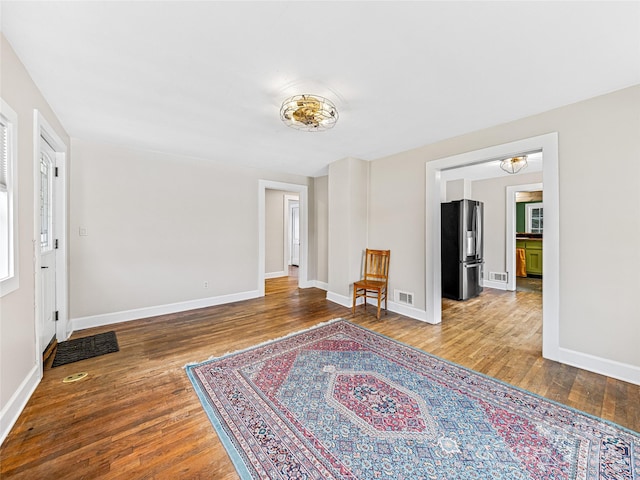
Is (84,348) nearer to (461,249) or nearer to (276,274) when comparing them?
(276,274)

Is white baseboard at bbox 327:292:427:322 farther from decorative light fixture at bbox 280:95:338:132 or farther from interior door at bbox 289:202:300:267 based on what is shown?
interior door at bbox 289:202:300:267

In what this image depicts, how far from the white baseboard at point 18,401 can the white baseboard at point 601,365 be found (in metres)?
4.30

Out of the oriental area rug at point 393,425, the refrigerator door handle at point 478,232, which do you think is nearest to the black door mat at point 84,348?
the oriental area rug at point 393,425

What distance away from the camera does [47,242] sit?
9.16 feet

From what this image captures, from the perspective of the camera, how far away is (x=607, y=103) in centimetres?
227

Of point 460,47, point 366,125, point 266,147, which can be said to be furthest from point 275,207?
point 460,47

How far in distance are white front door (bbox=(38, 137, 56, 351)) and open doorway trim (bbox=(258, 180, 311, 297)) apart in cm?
271

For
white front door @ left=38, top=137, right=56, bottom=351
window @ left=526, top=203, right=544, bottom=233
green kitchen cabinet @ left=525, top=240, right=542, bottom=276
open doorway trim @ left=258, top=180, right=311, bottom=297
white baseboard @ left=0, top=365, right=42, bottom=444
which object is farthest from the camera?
window @ left=526, top=203, right=544, bottom=233

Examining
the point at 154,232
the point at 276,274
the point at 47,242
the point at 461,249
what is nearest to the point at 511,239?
the point at 461,249

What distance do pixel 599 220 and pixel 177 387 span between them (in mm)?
3859

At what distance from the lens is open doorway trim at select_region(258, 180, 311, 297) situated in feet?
16.1

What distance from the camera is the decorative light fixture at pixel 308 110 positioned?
2242 millimetres

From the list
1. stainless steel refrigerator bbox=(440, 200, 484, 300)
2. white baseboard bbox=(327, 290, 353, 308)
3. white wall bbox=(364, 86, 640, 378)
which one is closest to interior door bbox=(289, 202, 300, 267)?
white baseboard bbox=(327, 290, 353, 308)

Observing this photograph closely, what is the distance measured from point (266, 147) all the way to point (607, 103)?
3.53m
